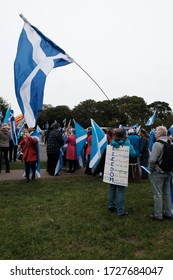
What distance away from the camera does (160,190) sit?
19.4 ft

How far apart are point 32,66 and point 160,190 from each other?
12.8ft

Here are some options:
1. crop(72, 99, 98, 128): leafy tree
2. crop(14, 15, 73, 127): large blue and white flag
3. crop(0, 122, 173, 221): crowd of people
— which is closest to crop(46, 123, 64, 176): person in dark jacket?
crop(0, 122, 173, 221): crowd of people

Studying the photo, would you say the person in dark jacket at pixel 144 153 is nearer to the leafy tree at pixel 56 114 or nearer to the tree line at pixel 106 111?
the tree line at pixel 106 111

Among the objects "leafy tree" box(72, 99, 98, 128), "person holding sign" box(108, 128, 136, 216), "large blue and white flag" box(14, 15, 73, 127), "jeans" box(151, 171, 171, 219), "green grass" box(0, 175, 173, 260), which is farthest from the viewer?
"leafy tree" box(72, 99, 98, 128)

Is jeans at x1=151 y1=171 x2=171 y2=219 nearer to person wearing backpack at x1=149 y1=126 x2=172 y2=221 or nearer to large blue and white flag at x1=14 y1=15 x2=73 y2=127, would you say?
person wearing backpack at x1=149 y1=126 x2=172 y2=221

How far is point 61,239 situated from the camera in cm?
485

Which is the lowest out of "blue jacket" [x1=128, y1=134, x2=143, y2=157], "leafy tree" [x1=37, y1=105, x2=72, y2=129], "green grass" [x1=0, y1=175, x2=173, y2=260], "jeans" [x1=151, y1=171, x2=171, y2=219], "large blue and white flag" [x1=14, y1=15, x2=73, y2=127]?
"green grass" [x1=0, y1=175, x2=173, y2=260]

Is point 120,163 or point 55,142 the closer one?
point 120,163

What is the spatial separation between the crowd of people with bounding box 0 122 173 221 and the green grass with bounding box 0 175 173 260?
34 cm

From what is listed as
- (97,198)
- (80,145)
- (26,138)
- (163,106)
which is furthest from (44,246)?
(163,106)

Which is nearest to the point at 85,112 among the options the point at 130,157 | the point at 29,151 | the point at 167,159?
the point at 29,151

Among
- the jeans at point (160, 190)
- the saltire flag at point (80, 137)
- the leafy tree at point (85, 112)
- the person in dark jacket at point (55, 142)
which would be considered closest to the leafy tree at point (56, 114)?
the leafy tree at point (85, 112)

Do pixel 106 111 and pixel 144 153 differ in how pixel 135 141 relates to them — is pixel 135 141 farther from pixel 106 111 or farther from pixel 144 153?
pixel 106 111

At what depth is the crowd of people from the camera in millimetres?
5895
